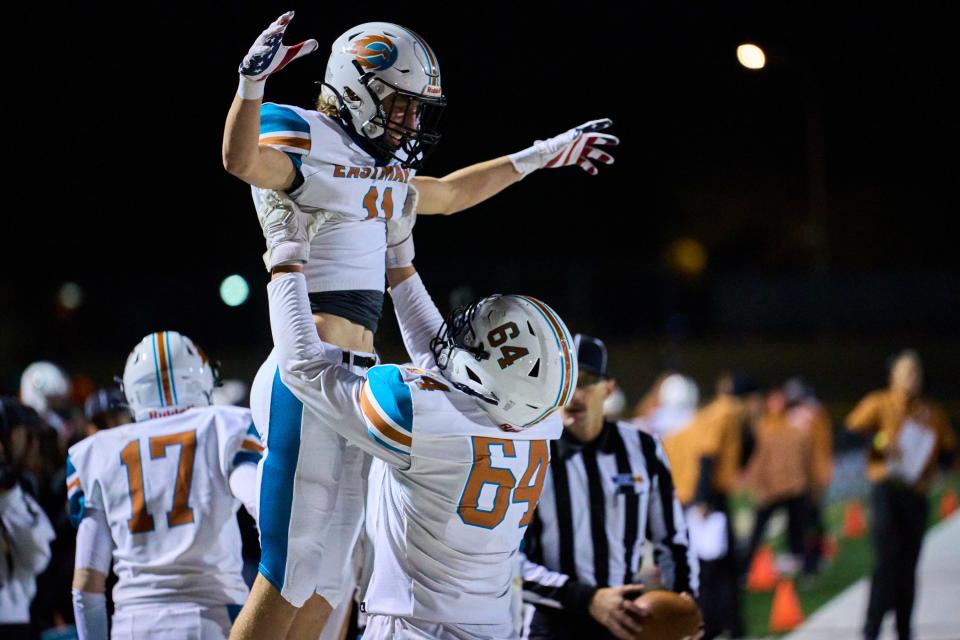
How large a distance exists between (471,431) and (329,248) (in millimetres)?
689

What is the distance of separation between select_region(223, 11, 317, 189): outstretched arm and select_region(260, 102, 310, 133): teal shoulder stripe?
0.13 metres

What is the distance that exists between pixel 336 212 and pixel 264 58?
1.77 ft

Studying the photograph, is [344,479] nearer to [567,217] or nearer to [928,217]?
[567,217]

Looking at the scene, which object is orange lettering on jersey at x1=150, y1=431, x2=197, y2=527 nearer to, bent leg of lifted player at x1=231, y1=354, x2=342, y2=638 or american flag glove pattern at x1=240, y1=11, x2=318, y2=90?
bent leg of lifted player at x1=231, y1=354, x2=342, y2=638

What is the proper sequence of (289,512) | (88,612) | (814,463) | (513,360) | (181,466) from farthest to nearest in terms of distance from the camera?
1. (814,463)
2. (181,466)
3. (88,612)
4. (289,512)
5. (513,360)

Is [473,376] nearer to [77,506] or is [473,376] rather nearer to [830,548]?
[77,506]

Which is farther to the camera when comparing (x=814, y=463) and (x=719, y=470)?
(x=814, y=463)

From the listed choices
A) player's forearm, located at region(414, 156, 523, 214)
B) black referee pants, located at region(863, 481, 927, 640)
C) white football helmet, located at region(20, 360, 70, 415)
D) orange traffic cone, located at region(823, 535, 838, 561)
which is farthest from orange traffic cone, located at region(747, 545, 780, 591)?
player's forearm, located at region(414, 156, 523, 214)

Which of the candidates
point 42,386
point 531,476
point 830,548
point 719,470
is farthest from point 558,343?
point 830,548

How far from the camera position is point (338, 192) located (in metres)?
3.19

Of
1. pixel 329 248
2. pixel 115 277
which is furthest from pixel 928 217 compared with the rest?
pixel 329 248

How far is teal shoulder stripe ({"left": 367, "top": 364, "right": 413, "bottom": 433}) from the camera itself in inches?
113

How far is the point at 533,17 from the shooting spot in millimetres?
7922

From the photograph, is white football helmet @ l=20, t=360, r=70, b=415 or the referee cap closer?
the referee cap
